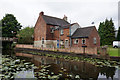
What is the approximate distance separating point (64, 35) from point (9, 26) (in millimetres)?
29170

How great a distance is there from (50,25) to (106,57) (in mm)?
21642

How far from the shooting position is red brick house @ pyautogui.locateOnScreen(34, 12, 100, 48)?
22.8 meters

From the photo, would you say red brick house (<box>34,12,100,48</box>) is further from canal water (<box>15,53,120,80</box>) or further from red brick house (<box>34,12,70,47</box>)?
canal water (<box>15,53,120,80</box>)

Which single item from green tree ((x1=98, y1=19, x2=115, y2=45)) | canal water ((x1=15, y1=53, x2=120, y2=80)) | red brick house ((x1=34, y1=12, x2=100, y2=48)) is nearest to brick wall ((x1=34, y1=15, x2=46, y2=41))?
red brick house ((x1=34, y1=12, x2=100, y2=48))

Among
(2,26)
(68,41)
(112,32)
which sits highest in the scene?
(2,26)

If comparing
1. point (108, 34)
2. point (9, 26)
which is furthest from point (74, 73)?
point (9, 26)

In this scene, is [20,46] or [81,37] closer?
[81,37]

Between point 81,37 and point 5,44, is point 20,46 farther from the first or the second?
point 81,37

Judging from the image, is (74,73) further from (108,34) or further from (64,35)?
(108,34)

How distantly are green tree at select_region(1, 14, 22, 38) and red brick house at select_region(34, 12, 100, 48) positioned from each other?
14.8 metres

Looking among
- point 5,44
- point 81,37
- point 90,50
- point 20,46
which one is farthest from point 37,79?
point 5,44

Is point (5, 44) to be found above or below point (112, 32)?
below

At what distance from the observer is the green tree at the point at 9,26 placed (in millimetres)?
38128

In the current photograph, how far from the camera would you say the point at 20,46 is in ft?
104
